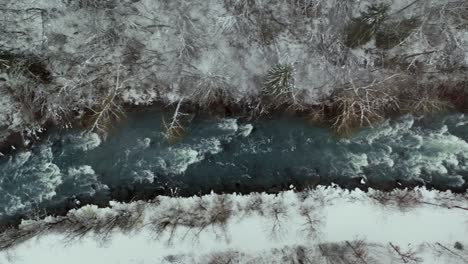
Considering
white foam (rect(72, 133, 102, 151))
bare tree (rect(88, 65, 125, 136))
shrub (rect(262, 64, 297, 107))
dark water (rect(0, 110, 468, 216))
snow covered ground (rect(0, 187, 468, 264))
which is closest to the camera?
shrub (rect(262, 64, 297, 107))

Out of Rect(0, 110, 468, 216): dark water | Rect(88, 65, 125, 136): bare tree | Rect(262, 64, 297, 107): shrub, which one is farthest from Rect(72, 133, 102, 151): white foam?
Rect(262, 64, 297, 107): shrub

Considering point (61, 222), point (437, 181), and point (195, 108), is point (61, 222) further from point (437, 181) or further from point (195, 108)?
point (437, 181)

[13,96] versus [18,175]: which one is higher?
[13,96]

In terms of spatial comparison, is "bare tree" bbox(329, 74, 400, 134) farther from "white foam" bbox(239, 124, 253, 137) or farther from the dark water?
"white foam" bbox(239, 124, 253, 137)

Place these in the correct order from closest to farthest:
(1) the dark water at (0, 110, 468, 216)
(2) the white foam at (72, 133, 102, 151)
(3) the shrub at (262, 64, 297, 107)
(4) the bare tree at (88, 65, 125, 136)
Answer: (3) the shrub at (262, 64, 297, 107)
(4) the bare tree at (88, 65, 125, 136)
(1) the dark water at (0, 110, 468, 216)
(2) the white foam at (72, 133, 102, 151)

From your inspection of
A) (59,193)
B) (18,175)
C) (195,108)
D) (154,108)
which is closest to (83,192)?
(59,193)

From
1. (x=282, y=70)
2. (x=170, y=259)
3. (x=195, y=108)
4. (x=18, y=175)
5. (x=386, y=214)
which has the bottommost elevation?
(x=170, y=259)

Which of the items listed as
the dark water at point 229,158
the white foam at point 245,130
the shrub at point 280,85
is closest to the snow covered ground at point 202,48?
the shrub at point 280,85

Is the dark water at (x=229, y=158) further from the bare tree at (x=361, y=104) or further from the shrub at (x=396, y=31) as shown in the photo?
the shrub at (x=396, y=31)
